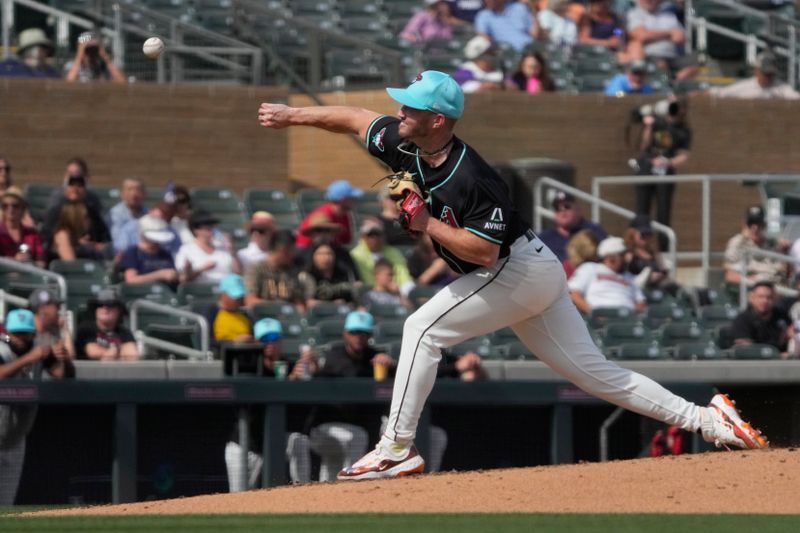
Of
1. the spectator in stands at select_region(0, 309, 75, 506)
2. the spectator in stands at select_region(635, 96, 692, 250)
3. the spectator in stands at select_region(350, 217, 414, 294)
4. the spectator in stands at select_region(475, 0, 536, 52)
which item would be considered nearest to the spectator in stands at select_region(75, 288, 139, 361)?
the spectator in stands at select_region(0, 309, 75, 506)

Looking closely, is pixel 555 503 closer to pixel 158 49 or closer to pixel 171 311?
pixel 158 49

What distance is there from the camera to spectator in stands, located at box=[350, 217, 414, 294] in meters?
12.6

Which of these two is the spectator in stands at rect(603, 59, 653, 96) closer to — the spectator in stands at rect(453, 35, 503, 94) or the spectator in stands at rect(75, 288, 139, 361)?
the spectator in stands at rect(453, 35, 503, 94)

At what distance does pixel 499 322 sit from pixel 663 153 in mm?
9177

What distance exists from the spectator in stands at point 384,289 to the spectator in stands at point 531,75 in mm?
4446

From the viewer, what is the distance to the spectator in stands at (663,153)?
51.0 feet

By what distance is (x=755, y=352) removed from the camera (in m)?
11.7

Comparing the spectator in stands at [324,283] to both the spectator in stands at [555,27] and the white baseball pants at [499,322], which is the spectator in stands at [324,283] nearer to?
the white baseball pants at [499,322]

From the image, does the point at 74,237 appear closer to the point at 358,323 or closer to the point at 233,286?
the point at 233,286

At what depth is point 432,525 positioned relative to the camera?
20.1 feet

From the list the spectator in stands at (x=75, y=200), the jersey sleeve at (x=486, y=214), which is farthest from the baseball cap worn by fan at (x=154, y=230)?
the jersey sleeve at (x=486, y=214)

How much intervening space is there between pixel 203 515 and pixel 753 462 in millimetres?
2642

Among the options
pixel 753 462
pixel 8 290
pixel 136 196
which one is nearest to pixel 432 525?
pixel 753 462

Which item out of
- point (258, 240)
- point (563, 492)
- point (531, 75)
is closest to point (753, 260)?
point (531, 75)
